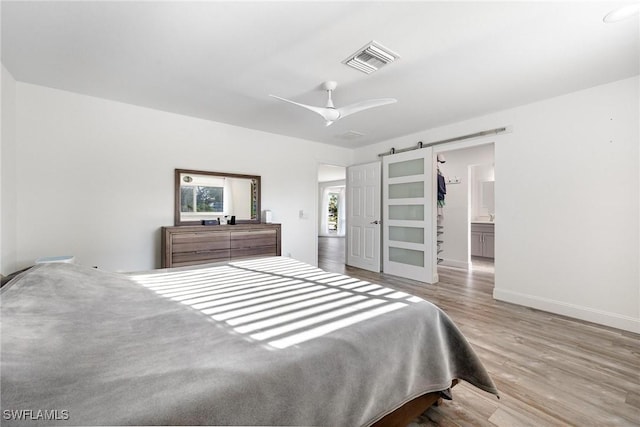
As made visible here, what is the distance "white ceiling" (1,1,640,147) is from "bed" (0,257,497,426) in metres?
1.77

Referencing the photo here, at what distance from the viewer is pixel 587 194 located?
294 cm

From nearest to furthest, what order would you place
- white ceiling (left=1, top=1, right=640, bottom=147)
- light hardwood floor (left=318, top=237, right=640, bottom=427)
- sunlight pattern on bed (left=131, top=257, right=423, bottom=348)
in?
sunlight pattern on bed (left=131, top=257, right=423, bottom=348) → light hardwood floor (left=318, top=237, right=640, bottom=427) → white ceiling (left=1, top=1, right=640, bottom=147)

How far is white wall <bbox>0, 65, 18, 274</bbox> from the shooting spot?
2.45 m

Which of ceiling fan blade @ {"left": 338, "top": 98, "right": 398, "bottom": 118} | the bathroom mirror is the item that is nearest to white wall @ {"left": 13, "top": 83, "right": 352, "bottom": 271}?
ceiling fan blade @ {"left": 338, "top": 98, "right": 398, "bottom": 118}

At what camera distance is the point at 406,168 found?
4.72 m

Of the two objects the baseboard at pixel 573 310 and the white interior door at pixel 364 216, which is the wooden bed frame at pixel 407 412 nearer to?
the baseboard at pixel 573 310

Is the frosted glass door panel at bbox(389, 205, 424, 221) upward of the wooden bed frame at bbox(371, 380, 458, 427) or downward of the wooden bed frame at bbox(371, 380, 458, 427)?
upward

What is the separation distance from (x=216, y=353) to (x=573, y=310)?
3866mm

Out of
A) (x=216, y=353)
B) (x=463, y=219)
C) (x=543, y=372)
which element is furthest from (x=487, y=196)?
(x=216, y=353)

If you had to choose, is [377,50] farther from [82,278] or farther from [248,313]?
[82,278]

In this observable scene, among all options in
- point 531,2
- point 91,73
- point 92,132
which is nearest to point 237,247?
Answer: point 92,132

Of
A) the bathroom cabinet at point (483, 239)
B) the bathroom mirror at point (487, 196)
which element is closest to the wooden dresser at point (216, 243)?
the bathroom cabinet at point (483, 239)

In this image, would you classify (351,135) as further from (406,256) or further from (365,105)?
(406,256)

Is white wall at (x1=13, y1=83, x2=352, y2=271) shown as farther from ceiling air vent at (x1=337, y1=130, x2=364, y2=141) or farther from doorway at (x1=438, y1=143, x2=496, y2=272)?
doorway at (x1=438, y1=143, x2=496, y2=272)
